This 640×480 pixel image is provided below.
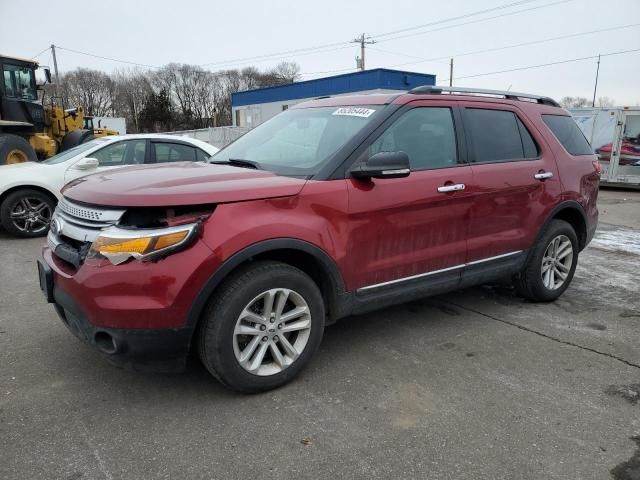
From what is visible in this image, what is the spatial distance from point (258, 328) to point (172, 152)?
17.6 ft

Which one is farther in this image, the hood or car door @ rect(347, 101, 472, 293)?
car door @ rect(347, 101, 472, 293)

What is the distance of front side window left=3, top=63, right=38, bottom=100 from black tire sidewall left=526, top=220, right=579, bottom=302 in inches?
509

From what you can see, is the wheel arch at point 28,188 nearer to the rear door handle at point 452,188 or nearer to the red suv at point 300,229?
the red suv at point 300,229

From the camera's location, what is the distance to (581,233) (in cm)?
508

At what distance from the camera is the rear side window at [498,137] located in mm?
4051

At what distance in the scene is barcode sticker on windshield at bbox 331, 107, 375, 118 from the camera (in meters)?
3.56

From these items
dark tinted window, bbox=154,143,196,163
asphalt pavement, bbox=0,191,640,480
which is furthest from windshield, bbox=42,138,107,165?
asphalt pavement, bbox=0,191,640,480

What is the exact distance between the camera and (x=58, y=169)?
748cm

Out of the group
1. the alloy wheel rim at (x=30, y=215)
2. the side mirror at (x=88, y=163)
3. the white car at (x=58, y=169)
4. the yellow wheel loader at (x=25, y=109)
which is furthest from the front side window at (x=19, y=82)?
the side mirror at (x=88, y=163)

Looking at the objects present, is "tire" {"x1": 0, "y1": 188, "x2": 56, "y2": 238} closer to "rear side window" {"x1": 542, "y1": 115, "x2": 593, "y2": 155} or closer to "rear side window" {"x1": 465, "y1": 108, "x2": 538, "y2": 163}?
"rear side window" {"x1": 465, "y1": 108, "x2": 538, "y2": 163}

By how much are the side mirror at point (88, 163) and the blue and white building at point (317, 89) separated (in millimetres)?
15620

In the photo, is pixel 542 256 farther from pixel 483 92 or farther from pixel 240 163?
pixel 240 163

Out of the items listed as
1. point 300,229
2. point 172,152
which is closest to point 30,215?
point 172,152

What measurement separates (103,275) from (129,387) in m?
0.89
